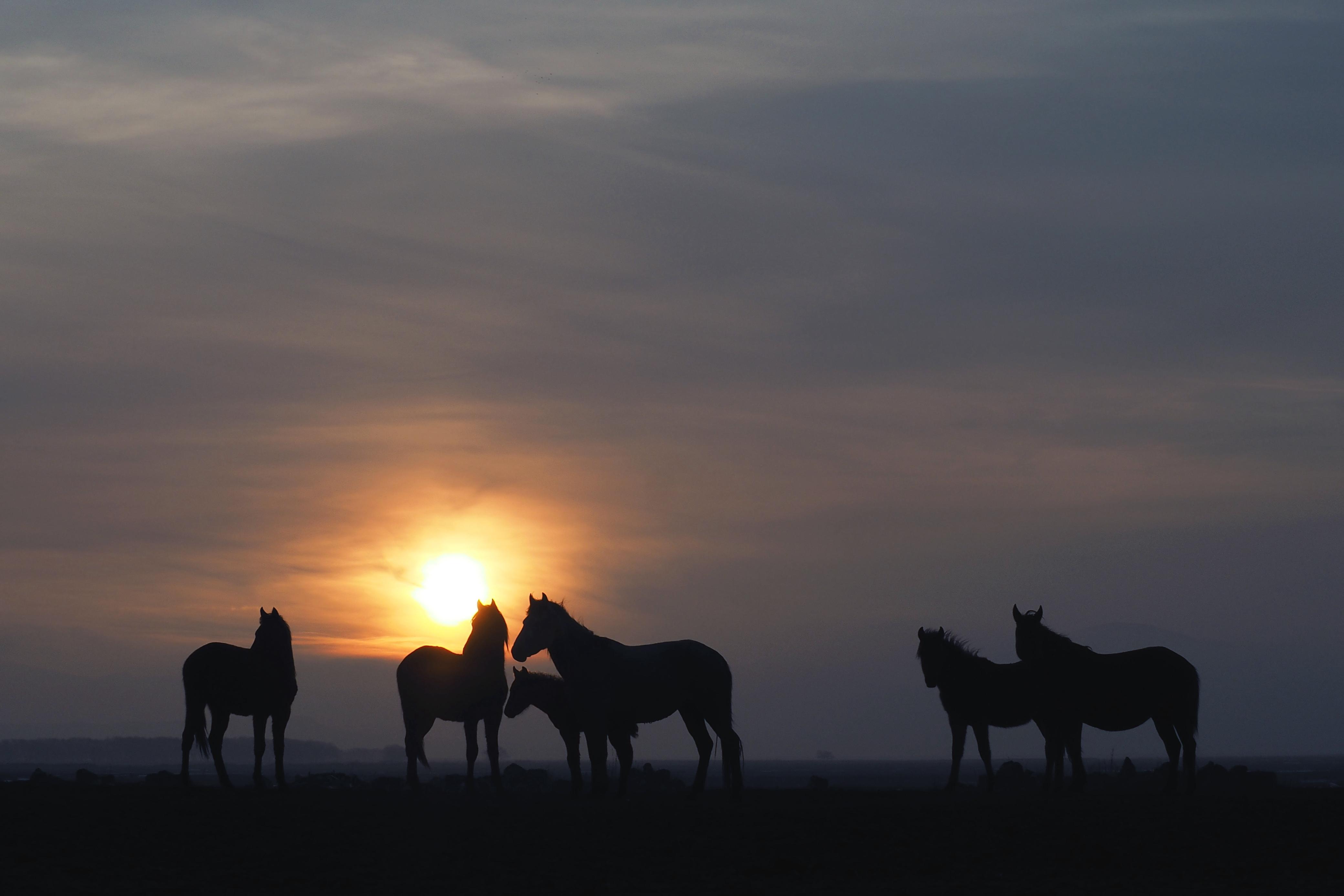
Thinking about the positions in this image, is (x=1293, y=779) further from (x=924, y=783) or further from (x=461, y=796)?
(x=461, y=796)

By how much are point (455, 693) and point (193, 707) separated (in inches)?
187

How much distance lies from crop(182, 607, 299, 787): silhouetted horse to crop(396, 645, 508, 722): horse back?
93.9 inches

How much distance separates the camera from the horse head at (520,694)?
83.3 feet

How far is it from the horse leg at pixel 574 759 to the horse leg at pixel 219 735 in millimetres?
6004

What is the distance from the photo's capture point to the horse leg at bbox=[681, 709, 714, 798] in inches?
875

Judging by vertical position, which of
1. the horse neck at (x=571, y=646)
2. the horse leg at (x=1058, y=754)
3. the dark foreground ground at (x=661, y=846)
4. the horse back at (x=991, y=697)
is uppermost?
the horse neck at (x=571, y=646)

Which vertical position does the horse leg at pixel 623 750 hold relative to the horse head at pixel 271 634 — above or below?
below

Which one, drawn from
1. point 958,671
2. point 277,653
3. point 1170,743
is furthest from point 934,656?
point 277,653

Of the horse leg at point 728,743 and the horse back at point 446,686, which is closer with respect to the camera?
the horse leg at point 728,743

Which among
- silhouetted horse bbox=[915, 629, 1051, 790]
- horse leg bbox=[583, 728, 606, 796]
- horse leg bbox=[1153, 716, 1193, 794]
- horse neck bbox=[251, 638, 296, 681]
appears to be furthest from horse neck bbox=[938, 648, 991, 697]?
horse neck bbox=[251, 638, 296, 681]

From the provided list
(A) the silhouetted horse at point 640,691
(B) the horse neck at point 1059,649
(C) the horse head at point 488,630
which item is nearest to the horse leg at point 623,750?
(A) the silhouetted horse at point 640,691

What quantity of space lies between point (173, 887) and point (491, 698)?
987 centimetres

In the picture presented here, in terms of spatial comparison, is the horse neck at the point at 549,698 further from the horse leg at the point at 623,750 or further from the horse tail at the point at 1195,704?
the horse tail at the point at 1195,704

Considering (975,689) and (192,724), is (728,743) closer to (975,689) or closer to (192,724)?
(975,689)
